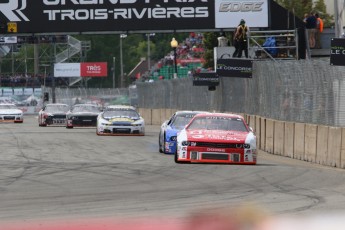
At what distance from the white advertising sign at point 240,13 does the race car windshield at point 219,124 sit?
59.4 feet

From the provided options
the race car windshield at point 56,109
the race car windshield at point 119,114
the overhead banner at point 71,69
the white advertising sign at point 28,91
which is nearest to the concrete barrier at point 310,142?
the race car windshield at point 119,114

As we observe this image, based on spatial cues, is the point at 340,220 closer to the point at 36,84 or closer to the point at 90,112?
the point at 90,112

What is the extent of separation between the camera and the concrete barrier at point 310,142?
71.9 ft

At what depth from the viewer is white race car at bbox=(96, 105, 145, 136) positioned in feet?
114

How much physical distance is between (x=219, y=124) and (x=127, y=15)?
18.5 meters

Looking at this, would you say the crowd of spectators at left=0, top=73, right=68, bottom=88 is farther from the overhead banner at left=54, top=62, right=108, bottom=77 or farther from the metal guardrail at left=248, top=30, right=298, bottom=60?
the metal guardrail at left=248, top=30, right=298, bottom=60

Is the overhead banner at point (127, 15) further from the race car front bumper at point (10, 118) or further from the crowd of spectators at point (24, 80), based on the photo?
the crowd of spectators at point (24, 80)

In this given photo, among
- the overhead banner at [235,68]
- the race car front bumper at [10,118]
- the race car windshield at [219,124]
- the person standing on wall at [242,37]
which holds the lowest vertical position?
the race car front bumper at [10,118]

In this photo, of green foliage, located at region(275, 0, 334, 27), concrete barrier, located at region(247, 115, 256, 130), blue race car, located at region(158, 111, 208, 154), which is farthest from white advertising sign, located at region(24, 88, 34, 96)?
blue race car, located at region(158, 111, 208, 154)

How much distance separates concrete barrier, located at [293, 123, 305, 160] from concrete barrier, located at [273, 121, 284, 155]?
1518mm

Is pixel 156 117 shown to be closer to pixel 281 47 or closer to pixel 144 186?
pixel 281 47

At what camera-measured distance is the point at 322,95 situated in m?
21.8

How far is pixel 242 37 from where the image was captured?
33469 mm

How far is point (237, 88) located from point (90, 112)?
9896mm
